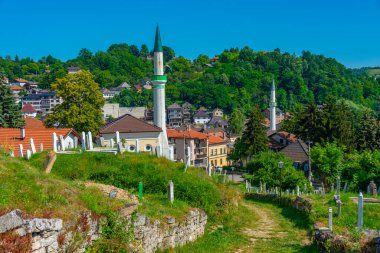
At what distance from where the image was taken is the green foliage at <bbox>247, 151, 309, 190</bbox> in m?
30.9

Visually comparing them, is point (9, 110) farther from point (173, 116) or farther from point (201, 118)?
point (201, 118)

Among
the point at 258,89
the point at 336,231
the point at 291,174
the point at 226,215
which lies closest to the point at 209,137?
the point at 291,174

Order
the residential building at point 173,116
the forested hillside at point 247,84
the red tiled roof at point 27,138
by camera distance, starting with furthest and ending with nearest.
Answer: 1. the forested hillside at point 247,84
2. the residential building at point 173,116
3. the red tiled roof at point 27,138

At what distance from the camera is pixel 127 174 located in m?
15.5

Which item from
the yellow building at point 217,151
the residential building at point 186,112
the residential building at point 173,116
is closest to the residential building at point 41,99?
the residential building at point 173,116

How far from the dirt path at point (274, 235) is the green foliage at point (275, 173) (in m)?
11.7

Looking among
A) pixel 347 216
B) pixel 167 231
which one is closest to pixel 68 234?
pixel 167 231

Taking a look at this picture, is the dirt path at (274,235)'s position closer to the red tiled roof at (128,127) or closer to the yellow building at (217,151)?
the red tiled roof at (128,127)

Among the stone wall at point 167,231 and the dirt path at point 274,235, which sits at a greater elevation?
the stone wall at point 167,231

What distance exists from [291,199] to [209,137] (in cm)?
4686

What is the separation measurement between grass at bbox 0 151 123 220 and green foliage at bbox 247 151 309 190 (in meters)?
20.7

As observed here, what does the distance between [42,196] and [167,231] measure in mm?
4026

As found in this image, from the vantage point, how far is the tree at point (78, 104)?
3544 cm

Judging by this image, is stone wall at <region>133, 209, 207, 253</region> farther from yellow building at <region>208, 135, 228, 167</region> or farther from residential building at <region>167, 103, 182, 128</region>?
residential building at <region>167, 103, 182, 128</region>
